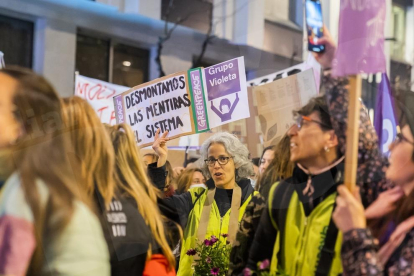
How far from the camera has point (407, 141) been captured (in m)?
1.62

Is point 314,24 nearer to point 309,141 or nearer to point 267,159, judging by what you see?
point 309,141

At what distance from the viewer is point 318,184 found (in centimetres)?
167

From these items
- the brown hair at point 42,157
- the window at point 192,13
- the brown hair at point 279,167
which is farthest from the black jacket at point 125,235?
the window at point 192,13

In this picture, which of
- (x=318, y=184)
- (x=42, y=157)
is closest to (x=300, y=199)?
(x=318, y=184)

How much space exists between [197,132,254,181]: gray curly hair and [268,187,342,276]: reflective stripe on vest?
70 centimetres

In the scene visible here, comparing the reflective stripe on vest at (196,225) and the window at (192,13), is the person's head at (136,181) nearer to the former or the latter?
the window at (192,13)

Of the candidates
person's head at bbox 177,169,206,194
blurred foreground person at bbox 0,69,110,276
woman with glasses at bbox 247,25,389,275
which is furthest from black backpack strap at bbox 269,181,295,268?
person's head at bbox 177,169,206,194

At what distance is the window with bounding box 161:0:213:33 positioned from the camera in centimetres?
190

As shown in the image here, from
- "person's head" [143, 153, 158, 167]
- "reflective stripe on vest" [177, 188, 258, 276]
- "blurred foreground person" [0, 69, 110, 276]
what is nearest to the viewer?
"blurred foreground person" [0, 69, 110, 276]

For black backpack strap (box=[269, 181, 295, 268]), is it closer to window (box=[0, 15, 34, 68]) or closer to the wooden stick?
Answer: the wooden stick

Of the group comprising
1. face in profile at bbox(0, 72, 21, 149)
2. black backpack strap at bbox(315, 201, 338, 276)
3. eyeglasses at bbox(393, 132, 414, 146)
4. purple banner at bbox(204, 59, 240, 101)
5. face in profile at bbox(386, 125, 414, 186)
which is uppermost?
purple banner at bbox(204, 59, 240, 101)

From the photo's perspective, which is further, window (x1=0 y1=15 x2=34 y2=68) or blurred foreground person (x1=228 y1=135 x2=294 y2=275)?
blurred foreground person (x1=228 y1=135 x2=294 y2=275)

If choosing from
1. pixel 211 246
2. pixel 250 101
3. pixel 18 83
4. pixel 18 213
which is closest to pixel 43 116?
pixel 18 83

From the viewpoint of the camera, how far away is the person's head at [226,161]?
2428 millimetres
